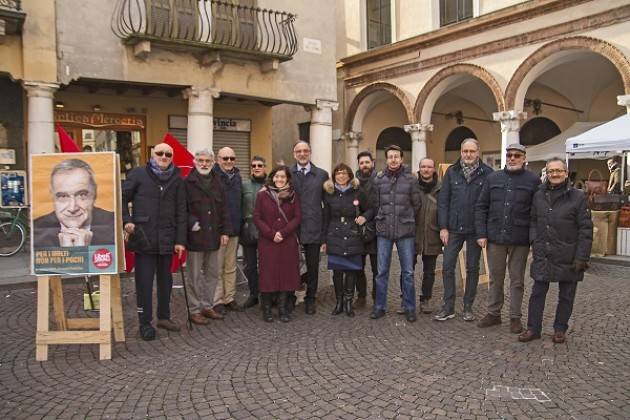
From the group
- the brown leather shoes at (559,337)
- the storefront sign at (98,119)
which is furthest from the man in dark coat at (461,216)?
the storefront sign at (98,119)

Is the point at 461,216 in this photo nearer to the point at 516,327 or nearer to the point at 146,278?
the point at 516,327

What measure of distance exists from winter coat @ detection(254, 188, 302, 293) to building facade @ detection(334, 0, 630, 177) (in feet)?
30.6

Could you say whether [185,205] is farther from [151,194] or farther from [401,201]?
[401,201]

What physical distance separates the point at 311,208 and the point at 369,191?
0.70 metres

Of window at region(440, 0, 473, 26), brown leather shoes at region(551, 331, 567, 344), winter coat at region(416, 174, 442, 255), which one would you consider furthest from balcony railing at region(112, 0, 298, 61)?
brown leather shoes at region(551, 331, 567, 344)

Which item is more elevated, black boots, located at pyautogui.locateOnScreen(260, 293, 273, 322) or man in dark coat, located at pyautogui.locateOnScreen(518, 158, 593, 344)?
man in dark coat, located at pyautogui.locateOnScreen(518, 158, 593, 344)

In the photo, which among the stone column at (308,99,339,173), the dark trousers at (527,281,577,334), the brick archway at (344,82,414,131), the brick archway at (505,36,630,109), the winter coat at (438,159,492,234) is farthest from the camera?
the brick archway at (344,82,414,131)

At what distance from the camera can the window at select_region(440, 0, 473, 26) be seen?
1513 cm

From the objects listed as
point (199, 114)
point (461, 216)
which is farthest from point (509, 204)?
point (199, 114)

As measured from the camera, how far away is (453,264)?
578cm

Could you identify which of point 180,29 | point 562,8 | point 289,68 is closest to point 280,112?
point 289,68

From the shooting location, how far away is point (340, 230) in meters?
5.87

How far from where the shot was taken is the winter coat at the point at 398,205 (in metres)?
5.62

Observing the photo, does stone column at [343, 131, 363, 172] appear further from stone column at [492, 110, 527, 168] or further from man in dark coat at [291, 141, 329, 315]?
man in dark coat at [291, 141, 329, 315]
